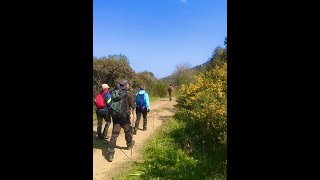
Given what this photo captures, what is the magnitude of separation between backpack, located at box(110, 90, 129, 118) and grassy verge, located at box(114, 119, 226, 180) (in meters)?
1.31

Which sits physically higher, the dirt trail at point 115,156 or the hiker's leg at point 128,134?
the hiker's leg at point 128,134

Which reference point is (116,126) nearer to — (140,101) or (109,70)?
(140,101)

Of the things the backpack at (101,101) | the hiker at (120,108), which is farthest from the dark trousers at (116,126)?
the backpack at (101,101)

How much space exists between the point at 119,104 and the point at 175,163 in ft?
6.66

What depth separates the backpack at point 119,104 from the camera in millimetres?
7094

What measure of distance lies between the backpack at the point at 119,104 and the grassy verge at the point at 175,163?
1312 mm

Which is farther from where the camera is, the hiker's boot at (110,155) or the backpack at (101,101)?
the backpack at (101,101)

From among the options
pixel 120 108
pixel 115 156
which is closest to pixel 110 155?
pixel 115 156

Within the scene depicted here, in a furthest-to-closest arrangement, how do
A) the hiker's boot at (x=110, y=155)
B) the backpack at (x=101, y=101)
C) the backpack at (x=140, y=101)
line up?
1. the backpack at (x=140, y=101)
2. the backpack at (x=101, y=101)
3. the hiker's boot at (x=110, y=155)

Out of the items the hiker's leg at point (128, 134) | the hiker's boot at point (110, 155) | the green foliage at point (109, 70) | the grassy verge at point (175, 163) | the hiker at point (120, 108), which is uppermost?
the green foliage at point (109, 70)

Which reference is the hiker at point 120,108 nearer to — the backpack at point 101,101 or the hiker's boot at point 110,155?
the hiker's boot at point 110,155
